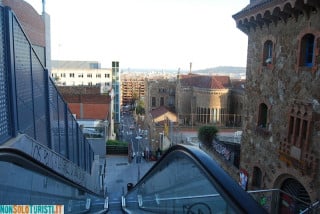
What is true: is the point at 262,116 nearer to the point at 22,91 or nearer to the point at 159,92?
the point at 22,91

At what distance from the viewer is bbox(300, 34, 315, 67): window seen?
954 cm

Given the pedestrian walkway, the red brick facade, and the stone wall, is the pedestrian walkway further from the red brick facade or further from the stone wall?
the stone wall

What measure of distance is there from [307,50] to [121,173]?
15.5m

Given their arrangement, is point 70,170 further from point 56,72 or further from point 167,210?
point 56,72

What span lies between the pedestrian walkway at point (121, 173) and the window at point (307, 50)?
473 inches

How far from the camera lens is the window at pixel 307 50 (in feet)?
31.3

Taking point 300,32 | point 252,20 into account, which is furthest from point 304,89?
point 252,20

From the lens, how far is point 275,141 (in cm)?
1117

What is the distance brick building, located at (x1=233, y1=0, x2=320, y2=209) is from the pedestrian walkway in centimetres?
857

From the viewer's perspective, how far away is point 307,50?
9.64 metres

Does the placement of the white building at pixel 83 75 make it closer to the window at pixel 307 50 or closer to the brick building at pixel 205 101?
the brick building at pixel 205 101

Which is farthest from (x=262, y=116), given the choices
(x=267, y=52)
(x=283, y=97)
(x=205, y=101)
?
(x=205, y=101)

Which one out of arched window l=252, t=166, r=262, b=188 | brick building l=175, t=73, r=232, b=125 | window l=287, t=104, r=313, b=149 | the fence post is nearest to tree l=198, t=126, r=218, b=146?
arched window l=252, t=166, r=262, b=188

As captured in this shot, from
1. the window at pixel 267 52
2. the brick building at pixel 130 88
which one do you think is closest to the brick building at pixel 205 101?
the window at pixel 267 52
